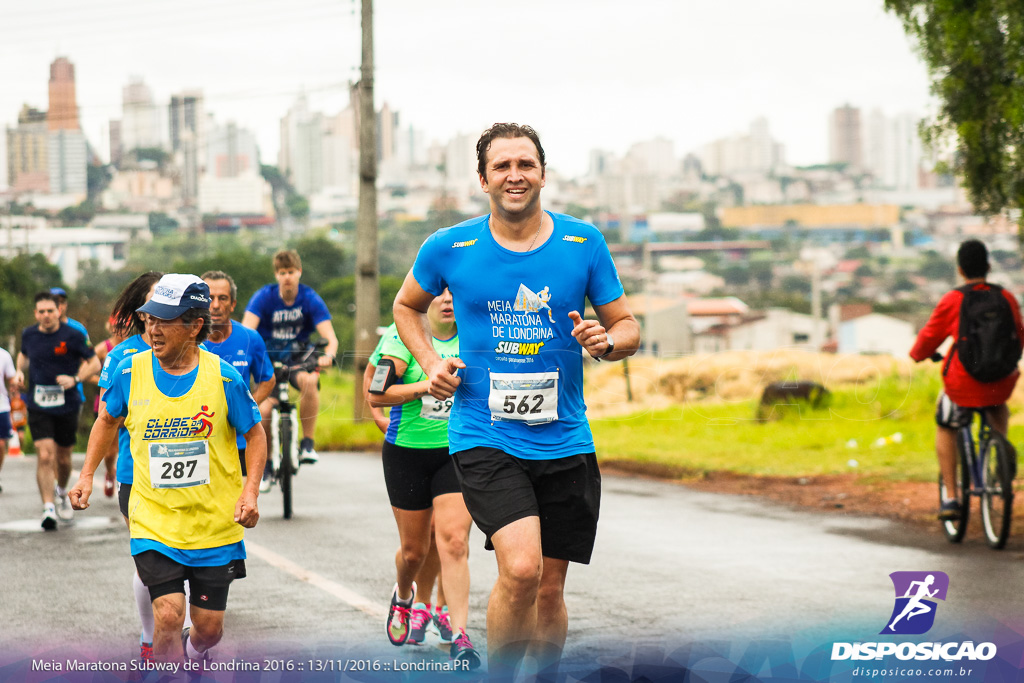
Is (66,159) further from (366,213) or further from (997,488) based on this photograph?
(997,488)

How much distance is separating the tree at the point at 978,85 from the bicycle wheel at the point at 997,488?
2.04 m

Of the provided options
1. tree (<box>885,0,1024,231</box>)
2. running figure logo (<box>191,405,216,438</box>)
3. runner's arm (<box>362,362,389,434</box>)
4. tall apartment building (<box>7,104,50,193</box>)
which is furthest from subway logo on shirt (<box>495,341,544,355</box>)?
tall apartment building (<box>7,104,50,193</box>)

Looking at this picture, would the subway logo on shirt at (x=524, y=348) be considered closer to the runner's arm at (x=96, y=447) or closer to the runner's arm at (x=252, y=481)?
A: the runner's arm at (x=252, y=481)

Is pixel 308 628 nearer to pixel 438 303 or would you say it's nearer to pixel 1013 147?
pixel 438 303

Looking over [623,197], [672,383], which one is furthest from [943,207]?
[672,383]

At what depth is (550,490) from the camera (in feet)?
16.1

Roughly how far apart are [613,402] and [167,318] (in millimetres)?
→ 25389

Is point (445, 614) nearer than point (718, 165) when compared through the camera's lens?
Yes

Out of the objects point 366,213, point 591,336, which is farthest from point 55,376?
point 366,213

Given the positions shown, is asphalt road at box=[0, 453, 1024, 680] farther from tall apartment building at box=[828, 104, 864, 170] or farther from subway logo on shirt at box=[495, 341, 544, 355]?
tall apartment building at box=[828, 104, 864, 170]

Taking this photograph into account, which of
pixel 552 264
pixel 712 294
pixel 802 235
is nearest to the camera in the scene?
pixel 552 264

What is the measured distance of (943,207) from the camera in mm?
96375

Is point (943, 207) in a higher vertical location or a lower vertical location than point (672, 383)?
higher

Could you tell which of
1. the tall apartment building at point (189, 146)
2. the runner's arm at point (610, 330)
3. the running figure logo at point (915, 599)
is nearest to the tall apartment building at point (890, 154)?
the tall apartment building at point (189, 146)
